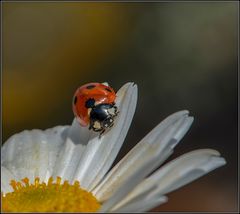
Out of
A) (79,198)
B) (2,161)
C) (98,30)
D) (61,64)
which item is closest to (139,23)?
(98,30)

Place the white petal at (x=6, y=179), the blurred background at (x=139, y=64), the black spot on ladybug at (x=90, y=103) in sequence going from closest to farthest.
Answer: the white petal at (x=6, y=179), the black spot on ladybug at (x=90, y=103), the blurred background at (x=139, y=64)

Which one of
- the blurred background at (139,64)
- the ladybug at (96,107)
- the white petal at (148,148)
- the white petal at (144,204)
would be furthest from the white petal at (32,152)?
the blurred background at (139,64)

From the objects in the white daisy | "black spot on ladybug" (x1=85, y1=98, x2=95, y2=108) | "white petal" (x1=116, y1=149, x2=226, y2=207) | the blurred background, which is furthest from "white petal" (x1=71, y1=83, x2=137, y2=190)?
the blurred background

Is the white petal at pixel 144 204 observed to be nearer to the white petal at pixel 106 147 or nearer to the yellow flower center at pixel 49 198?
the yellow flower center at pixel 49 198

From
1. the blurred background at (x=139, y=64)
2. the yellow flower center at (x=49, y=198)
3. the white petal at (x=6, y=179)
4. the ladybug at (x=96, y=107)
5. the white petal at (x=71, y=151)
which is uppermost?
the blurred background at (x=139, y=64)

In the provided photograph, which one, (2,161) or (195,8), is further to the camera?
(195,8)

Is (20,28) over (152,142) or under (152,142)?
over

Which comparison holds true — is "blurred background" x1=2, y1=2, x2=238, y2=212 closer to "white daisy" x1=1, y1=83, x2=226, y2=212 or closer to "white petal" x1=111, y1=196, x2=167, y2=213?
"white daisy" x1=1, y1=83, x2=226, y2=212

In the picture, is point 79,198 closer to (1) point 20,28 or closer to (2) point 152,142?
(2) point 152,142
